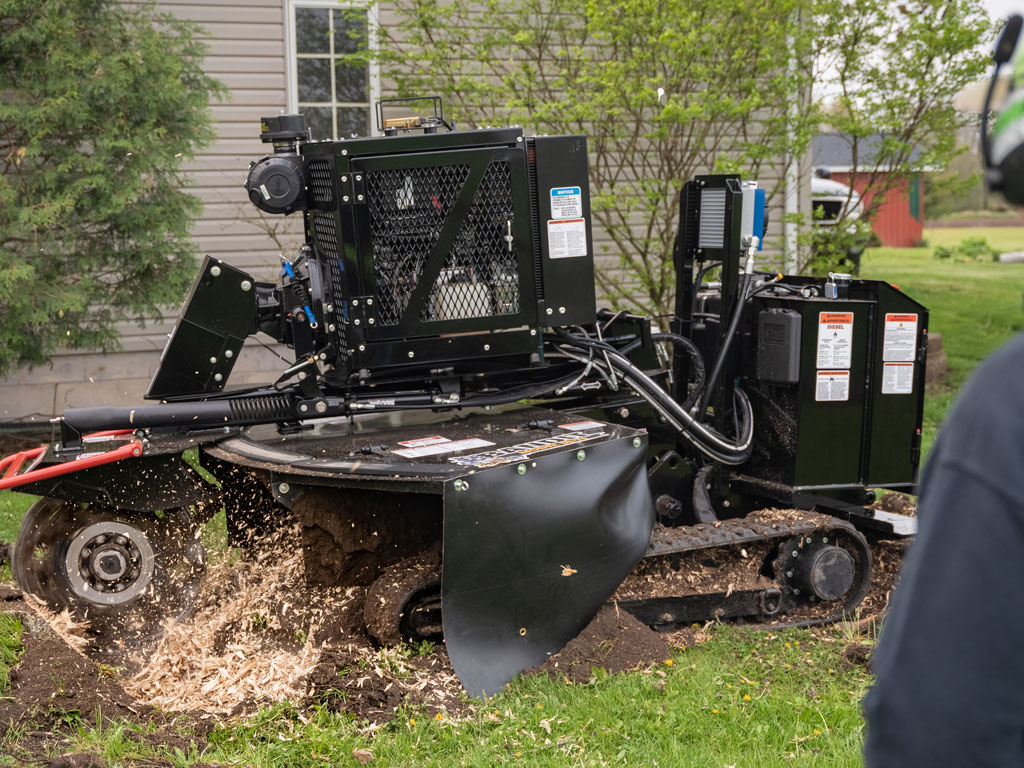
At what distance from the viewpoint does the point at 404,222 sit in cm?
478

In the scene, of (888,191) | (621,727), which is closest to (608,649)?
(621,727)

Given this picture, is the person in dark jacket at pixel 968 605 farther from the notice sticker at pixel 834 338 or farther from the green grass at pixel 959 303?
the green grass at pixel 959 303

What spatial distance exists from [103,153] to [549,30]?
3.97 metres

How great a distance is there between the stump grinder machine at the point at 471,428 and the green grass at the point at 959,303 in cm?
340

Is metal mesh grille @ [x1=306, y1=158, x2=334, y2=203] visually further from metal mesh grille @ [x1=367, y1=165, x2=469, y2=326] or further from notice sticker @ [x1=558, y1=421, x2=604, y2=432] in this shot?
notice sticker @ [x1=558, y1=421, x2=604, y2=432]

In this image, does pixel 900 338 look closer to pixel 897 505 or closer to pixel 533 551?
pixel 897 505

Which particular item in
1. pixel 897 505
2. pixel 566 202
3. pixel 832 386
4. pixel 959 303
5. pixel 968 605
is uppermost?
pixel 566 202

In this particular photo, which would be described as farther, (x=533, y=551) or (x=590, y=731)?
(x=533, y=551)

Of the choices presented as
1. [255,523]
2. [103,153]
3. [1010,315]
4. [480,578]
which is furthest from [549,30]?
[1010,315]

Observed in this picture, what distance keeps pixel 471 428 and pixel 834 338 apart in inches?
71.7

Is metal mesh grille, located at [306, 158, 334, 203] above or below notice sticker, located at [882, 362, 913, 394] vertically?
above

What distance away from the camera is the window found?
10492 mm

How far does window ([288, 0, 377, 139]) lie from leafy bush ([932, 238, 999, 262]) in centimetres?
1775

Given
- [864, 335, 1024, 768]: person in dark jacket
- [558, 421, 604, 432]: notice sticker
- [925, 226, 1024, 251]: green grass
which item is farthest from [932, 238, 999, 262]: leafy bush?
[864, 335, 1024, 768]: person in dark jacket
